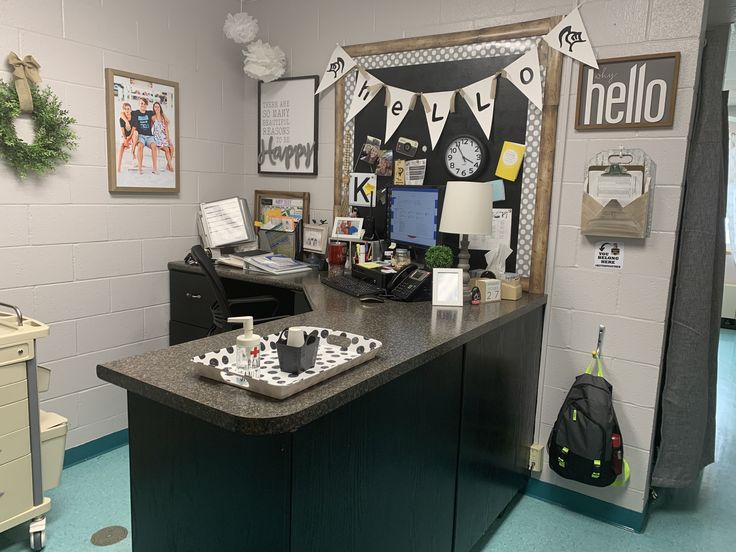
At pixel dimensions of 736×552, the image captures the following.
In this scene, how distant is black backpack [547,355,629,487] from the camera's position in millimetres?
2340

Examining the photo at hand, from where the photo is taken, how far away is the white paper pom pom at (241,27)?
323 cm

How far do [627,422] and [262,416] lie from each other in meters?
1.95

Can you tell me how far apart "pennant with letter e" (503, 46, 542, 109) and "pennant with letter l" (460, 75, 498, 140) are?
0.10 metres

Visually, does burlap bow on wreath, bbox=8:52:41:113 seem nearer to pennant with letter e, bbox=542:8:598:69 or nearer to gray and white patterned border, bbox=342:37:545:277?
gray and white patterned border, bbox=342:37:545:277

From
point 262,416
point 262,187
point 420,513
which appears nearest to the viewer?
point 262,416

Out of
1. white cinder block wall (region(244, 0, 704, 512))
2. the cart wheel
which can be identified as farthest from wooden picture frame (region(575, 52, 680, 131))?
the cart wheel

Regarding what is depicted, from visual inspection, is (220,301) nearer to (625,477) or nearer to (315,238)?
(315,238)

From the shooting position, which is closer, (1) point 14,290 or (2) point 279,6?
(1) point 14,290

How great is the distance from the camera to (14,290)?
2598 millimetres

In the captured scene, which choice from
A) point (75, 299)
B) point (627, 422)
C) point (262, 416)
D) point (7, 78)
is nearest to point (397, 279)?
point (627, 422)

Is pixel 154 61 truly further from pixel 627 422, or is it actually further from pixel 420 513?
pixel 627 422

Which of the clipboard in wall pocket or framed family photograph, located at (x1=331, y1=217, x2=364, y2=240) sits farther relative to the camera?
framed family photograph, located at (x1=331, y1=217, x2=364, y2=240)

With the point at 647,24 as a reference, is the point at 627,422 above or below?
below

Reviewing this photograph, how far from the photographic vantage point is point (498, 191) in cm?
268
